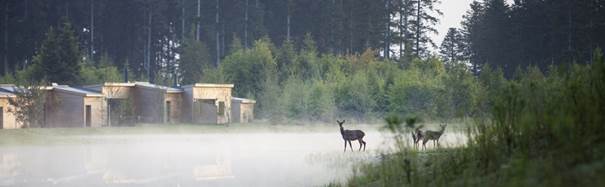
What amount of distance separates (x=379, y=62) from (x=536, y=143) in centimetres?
6988

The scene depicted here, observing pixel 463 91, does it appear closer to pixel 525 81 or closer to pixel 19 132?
pixel 19 132

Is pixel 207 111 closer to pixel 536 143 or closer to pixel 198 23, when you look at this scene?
pixel 198 23

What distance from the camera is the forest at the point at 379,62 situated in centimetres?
1027

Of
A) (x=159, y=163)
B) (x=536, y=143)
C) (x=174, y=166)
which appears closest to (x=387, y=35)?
(x=159, y=163)

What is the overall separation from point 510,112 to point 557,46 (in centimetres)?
6996

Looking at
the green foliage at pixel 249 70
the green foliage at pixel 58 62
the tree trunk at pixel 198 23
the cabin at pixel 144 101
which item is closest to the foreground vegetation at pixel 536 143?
the cabin at pixel 144 101

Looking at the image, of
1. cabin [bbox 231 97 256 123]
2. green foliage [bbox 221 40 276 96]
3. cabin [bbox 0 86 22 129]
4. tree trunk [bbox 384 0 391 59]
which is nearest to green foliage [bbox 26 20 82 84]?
green foliage [bbox 221 40 276 96]

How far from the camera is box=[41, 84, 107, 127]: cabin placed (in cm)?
5238

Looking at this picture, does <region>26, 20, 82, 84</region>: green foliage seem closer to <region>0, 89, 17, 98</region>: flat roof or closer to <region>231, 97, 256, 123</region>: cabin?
<region>231, 97, 256, 123</region>: cabin

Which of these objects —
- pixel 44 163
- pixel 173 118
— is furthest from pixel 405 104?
pixel 44 163

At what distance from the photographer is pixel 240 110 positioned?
62969 mm

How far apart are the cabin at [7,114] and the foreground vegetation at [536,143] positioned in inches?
1518

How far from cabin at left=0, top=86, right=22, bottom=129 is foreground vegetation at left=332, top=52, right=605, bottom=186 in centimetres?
3855

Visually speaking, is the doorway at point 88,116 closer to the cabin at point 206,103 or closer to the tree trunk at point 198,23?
the cabin at point 206,103
